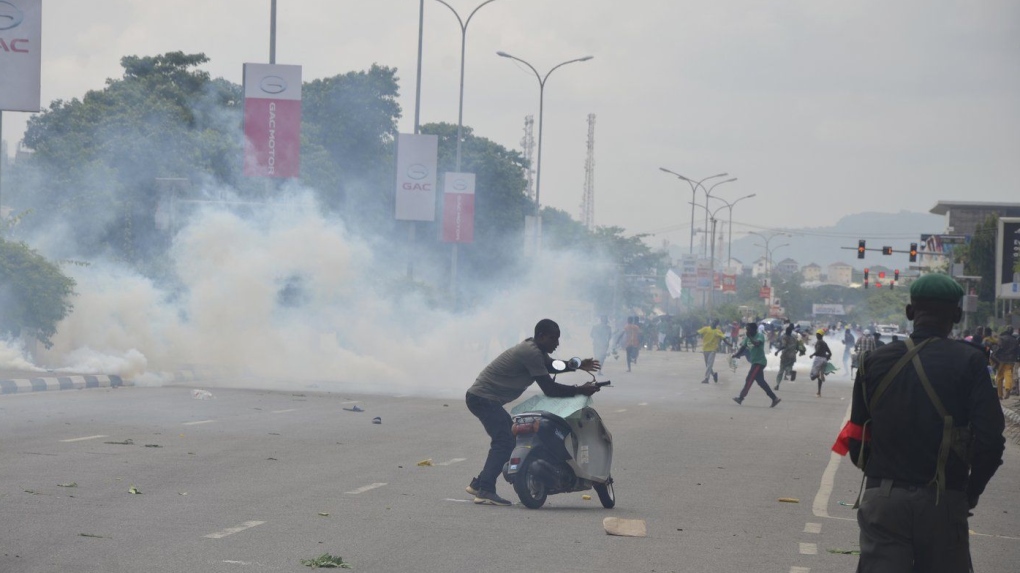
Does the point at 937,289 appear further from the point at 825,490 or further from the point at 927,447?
the point at 825,490

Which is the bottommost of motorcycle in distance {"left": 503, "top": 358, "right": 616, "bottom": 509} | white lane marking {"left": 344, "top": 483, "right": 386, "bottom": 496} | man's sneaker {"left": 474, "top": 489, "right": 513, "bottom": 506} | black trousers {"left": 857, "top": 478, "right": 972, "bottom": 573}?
white lane marking {"left": 344, "top": 483, "right": 386, "bottom": 496}

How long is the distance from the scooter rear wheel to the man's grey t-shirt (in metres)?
0.91

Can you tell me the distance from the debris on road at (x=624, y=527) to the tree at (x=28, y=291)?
19085 mm

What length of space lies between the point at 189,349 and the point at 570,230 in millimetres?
75695

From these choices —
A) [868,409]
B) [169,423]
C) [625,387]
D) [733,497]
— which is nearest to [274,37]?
[625,387]

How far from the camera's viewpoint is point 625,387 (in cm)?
2986

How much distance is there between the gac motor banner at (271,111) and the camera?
83.4 ft

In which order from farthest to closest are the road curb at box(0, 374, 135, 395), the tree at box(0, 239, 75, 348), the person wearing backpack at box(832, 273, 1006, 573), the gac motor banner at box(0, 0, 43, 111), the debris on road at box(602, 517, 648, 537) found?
the tree at box(0, 239, 75, 348)
the road curb at box(0, 374, 135, 395)
the gac motor banner at box(0, 0, 43, 111)
the debris on road at box(602, 517, 648, 537)
the person wearing backpack at box(832, 273, 1006, 573)

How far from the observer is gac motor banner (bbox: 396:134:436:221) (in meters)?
33.7

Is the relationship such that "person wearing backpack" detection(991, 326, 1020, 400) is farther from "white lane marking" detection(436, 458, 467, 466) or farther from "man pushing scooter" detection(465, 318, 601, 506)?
"man pushing scooter" detection(465, 318, 601, 506)

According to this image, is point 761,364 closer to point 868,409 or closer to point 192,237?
point 192,237

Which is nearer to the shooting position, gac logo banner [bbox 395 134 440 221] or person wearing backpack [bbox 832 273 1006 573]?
person wearing backpack [bbox 832 273 1006 573]

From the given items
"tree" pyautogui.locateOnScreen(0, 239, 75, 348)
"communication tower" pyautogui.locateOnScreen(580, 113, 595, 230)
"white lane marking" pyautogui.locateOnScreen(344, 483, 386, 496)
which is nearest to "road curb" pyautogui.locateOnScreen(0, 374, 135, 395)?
"tree" pyautogui.locateOnScreen(0, 239, 75, 348)

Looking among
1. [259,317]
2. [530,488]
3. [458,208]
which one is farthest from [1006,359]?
[530,488]
